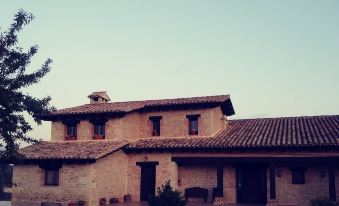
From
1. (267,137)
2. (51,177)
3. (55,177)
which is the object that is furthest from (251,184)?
(51,177)

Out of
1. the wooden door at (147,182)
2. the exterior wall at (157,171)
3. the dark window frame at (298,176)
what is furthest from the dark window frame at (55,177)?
the dark window frame at (298,176)

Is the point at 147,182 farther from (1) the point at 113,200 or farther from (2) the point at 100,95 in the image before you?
(2) the point at 100,95

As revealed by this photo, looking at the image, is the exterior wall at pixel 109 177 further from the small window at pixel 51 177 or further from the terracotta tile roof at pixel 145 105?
the terracotta tile roof at pixel 145 105

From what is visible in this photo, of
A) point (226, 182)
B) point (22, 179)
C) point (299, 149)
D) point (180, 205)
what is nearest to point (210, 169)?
point (226, 182)

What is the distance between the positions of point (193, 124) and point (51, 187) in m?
9.78

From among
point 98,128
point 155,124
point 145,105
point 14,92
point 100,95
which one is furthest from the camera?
point 100,95

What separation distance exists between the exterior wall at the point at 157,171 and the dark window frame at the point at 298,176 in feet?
23.0

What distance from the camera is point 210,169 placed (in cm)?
2288

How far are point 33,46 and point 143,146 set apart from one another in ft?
30.5

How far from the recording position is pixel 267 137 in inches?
861

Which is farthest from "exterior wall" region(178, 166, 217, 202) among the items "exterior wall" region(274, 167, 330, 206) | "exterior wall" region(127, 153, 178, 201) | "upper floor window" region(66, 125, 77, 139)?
"upper floor window" region(66, 125, 77, 139)

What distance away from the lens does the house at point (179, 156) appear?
20.6 metres

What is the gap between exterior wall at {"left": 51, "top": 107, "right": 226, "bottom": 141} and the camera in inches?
958

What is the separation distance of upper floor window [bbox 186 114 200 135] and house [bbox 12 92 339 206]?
0.07 metres
